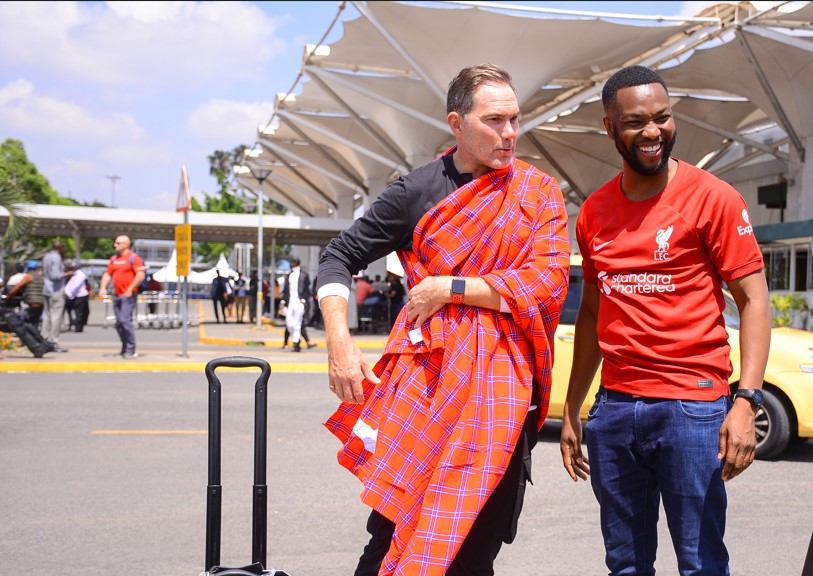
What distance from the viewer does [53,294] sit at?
18.9m

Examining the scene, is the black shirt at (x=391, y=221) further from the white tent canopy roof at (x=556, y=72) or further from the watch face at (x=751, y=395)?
the white tent canopy roof at (x=556, y=72)

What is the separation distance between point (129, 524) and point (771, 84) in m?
26.3

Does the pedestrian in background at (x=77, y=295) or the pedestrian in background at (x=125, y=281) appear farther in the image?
the pedestrian in background at (x=77, y=295)

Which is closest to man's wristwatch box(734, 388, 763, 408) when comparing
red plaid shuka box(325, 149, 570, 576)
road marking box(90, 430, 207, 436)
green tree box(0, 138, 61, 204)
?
red plaid shuka box(325, 149, 570, 576)

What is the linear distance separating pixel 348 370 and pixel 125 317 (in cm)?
1241

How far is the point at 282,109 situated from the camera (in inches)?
1554

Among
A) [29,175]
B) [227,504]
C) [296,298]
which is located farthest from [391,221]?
[29,175]

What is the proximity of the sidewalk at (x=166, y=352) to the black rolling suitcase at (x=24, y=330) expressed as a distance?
19cm

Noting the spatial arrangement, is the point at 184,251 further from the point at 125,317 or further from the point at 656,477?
the point at 656,477

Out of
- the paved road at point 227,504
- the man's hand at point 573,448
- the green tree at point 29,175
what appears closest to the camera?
the man's hand at point 573,448

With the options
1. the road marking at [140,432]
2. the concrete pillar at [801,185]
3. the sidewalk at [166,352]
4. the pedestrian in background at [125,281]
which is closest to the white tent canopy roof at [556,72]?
the concrete pillar at [801,185]

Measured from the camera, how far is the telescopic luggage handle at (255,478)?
329cm

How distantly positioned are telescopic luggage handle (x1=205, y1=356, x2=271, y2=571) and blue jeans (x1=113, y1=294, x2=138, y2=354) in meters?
11.6

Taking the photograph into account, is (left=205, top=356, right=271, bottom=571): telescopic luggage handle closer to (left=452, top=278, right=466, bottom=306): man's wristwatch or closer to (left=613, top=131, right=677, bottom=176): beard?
(left=452, top=278, right=466, bottom=306): man's wristwatch
